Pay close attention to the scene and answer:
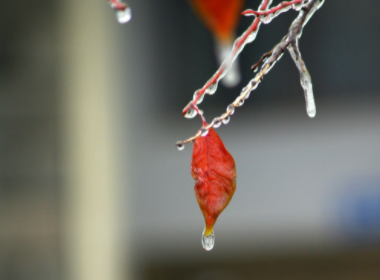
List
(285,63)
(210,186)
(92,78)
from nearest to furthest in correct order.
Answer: (210,186) < (92,78) < (285,63)

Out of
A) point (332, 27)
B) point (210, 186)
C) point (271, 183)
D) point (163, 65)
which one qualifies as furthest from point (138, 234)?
point (210, 186)

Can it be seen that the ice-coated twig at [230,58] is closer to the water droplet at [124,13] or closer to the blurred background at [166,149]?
the water droplet at [124,13]

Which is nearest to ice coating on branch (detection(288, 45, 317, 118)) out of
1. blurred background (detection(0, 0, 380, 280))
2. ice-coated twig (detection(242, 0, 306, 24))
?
ice-coated twig (detection(242, 0, 306, 24))

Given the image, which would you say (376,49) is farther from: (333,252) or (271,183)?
(333,252)

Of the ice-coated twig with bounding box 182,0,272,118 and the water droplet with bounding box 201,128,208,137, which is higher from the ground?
the ice-coated twig with bounding box 182,0,272,118

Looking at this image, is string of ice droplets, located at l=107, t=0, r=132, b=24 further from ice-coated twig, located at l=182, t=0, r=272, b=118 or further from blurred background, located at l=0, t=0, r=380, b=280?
blurred background, located at l=0, t=0, r=380, b=280

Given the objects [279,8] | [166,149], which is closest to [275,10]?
[279,8]
